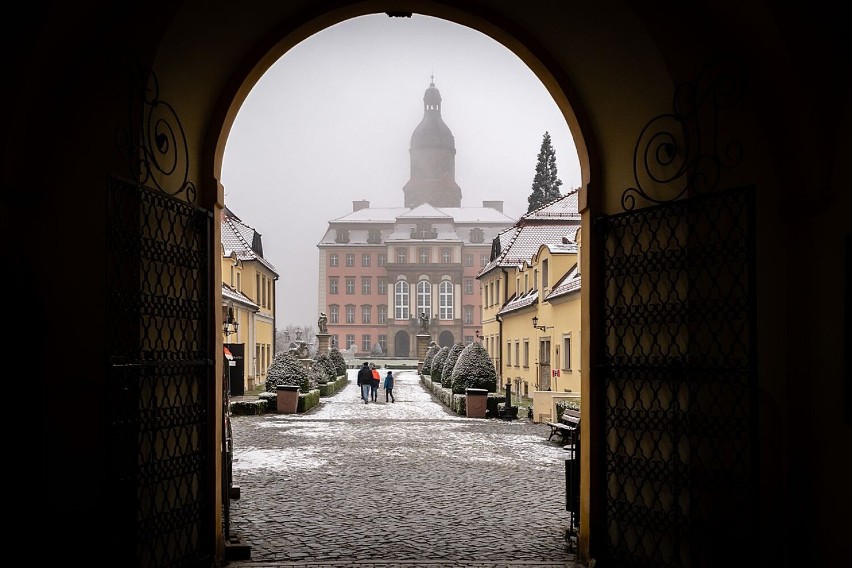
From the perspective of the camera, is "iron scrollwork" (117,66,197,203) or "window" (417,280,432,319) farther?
"window" (417,280,432,319)

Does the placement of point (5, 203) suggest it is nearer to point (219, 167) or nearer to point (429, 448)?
point (219, 167)

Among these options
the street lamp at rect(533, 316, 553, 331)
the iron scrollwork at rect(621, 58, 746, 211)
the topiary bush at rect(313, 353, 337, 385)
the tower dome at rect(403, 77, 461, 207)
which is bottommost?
the topiary bush at rect(313, 353, 337, 385)

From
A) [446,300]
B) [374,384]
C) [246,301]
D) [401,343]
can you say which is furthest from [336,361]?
[446,300]

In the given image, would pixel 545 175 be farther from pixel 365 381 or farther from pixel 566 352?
pixel 566 352

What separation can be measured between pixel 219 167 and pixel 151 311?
164 centimetres

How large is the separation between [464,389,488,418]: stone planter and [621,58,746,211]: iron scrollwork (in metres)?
17.0

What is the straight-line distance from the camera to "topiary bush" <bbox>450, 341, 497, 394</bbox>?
24.2 metres

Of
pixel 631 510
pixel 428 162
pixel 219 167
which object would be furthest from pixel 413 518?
pixel 428 162

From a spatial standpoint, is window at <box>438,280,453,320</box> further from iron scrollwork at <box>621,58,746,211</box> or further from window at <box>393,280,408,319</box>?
iron scrollwork at <box>621,58,746,211</box>

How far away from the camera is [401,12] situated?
6.60m

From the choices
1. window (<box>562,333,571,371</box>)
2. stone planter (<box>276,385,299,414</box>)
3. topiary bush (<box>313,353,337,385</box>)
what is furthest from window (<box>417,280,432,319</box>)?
window (<box>562,333,571,371</box>)

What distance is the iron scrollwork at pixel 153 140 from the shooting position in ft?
17.5

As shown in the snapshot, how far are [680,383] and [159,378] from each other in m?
3.68

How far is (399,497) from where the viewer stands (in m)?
10.3
